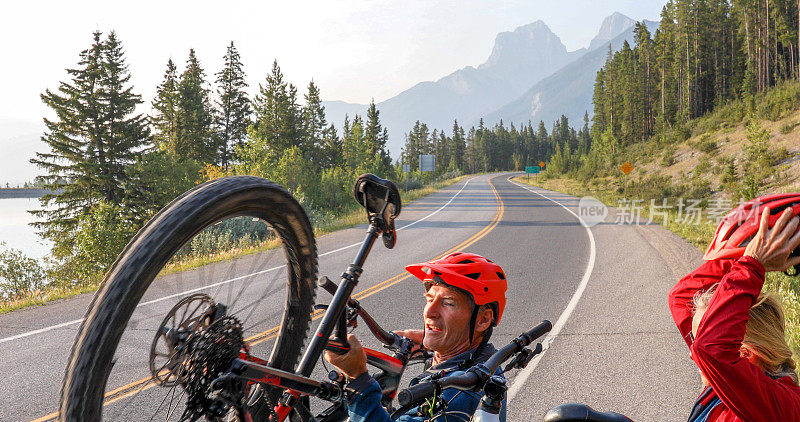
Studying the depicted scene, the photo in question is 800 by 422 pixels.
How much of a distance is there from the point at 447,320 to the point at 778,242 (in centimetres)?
149

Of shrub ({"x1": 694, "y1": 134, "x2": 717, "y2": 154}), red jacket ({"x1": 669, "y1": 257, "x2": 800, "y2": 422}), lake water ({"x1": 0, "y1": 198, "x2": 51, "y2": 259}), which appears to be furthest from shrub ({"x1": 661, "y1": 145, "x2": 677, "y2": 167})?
lake water ({"x1": 0, "y1": 198, "x2": 51, "y2": 259})

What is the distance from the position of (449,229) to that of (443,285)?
55.0ft

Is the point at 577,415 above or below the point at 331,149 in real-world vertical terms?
below

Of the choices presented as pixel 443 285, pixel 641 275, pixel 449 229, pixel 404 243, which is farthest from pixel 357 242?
pixel 443 285

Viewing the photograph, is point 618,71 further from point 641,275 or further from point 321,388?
point 321,388

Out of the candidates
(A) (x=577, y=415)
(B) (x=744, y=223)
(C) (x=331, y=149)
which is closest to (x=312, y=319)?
(A) (x=577, y=415)

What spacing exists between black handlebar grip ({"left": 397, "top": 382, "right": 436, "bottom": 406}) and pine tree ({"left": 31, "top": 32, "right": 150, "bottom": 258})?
38353 mm

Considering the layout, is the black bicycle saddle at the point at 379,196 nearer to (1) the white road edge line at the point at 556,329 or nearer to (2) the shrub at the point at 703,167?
(1) the white road edge line at the point at 556,329

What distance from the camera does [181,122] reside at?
48375mm

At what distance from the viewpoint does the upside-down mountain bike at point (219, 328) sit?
120cm

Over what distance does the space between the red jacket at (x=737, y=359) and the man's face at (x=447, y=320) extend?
1.10 metres

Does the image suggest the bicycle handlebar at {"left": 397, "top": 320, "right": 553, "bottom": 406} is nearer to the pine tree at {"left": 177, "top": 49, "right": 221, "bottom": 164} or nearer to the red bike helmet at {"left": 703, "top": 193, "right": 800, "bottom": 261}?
the red bike helmet at {"left": 703, "top": 193, "right": 800, "bottom": 261}

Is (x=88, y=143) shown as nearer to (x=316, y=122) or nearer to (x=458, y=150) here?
(x=316, y=122)

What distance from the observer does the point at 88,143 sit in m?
35.9
